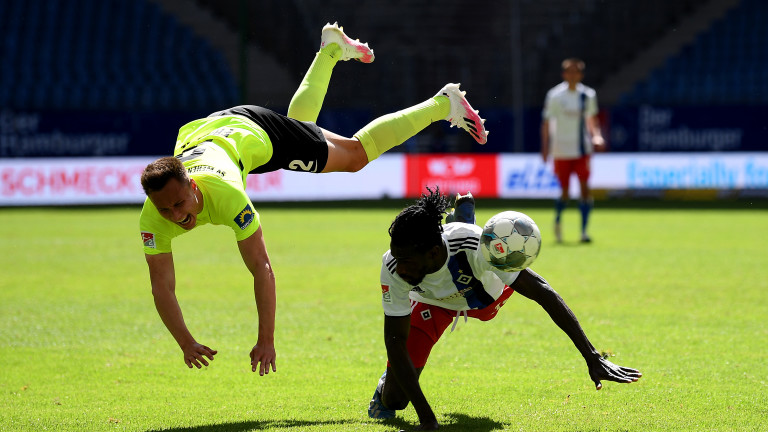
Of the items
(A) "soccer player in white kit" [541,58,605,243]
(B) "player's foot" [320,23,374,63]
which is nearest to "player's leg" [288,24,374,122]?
(B) "player's foot" [320,23,374,63]

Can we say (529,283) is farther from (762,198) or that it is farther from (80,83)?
(80,83)

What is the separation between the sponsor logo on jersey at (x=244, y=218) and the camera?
5.07 meters

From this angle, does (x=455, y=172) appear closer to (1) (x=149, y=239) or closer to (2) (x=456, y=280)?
(2) (x=456, y=280)

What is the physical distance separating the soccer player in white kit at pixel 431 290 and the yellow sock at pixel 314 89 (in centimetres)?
210

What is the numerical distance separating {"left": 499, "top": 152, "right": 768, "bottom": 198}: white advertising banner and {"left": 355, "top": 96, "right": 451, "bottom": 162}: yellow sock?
14.4m

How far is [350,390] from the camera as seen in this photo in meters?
6.00

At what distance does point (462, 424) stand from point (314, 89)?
3.10 metres

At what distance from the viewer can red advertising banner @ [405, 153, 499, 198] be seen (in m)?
21.4

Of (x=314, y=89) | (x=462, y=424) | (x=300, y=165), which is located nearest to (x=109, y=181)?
(x=314, y=89)

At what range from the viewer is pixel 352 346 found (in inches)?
290

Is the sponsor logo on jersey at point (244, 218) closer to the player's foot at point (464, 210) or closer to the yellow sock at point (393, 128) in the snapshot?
the player's foot at point (464, 210)

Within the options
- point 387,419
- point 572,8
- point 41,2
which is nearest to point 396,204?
point 572,8

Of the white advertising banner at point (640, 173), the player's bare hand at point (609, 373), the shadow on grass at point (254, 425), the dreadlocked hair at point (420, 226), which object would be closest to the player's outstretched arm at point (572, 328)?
the player's bare hand at point (609, 373)

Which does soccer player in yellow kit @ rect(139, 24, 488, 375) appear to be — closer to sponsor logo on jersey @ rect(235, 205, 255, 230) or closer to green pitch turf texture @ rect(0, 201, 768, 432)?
sponsor logo on jersey @ rect(235, 205, 255, 230)
